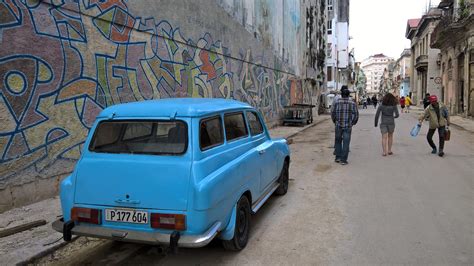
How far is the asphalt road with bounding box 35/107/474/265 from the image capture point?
4133 millimetres

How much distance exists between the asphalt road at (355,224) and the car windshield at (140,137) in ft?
3.95

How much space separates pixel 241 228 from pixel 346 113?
19.6ft

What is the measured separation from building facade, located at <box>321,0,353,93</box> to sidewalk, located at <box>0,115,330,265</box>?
45840mm

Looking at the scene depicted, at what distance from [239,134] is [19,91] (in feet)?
11.0

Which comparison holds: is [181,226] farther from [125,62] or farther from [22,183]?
[125,62]

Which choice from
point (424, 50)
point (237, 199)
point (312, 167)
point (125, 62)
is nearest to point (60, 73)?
point (125, 62)

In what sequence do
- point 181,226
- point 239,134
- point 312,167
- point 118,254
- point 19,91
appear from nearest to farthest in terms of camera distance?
1. point 181,226
2. point 118,254
3. point 239,134
4. point 19,91
5. point 312,167

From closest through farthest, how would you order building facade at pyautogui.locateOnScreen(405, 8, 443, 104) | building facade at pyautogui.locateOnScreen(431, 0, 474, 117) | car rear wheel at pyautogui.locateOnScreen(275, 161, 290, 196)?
car rear wheel at pyautogui.locateOnScreen(275, 161, 290, 196)
building facade at pyautogui.locateOnScreen(431, 0, 474, 117)
building facade at pyautogui.locateOnScreen(405, 8, 443, 104)

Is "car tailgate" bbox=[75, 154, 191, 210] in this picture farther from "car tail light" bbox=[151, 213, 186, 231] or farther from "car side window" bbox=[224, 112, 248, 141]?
"car side window" bbox=[224, 112, 248, 141]

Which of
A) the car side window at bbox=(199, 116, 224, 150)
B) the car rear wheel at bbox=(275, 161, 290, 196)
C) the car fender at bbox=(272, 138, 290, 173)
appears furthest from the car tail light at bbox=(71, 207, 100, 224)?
the car rear wheel at bbox=(275, 161, 290, 196)

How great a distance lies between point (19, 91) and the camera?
570 centimetres

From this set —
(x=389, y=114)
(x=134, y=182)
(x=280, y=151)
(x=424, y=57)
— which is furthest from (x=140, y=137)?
(x=424, y=57)

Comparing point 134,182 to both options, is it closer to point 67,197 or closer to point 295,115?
point 67,197

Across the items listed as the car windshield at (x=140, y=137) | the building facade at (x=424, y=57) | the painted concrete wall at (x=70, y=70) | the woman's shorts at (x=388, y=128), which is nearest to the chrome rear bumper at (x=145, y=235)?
the car windshield at (x=140, y=137)
